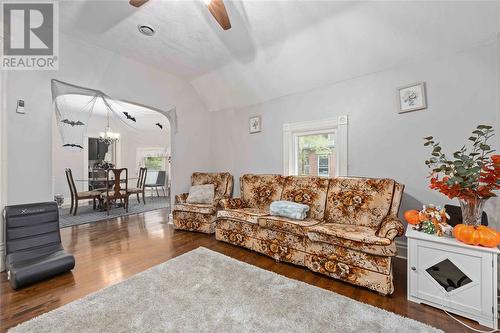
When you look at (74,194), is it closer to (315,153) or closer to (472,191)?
(315,153)

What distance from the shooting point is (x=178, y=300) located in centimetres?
178

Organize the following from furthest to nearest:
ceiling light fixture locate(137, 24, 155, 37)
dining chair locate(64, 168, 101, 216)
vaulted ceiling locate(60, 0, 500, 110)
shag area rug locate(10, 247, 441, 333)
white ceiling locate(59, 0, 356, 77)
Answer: dining chair locate(64, 168, 101, 216), ceiling light fixture locate(137, 24, 155, 37), white ceiling locate(59, 0, 356, 77), vaulted ceiling locate(60, 0, 500, 110), shag area rug locate(10, 247, 441, 333)

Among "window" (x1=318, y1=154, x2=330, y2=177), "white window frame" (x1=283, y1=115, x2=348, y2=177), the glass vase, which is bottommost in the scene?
the glass vase

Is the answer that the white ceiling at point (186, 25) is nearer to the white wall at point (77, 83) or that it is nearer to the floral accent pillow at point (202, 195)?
the white wall at point (77, 83)

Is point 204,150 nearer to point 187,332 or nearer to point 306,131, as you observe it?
point 306,131

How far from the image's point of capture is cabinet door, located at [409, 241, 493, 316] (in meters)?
1.51

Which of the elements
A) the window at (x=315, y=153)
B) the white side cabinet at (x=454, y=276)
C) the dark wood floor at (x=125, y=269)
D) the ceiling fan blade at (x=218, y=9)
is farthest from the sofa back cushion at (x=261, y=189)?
the ceiling fan blade at (x=218, y=9)

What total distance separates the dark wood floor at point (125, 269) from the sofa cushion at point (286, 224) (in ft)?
1.40

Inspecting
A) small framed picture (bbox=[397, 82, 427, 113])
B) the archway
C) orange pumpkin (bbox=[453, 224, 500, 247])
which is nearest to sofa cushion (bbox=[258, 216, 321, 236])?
orange pumpkin (bbox=[453, 224, 500, 247])

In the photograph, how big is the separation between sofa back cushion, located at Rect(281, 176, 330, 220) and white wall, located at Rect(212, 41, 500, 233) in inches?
19.8

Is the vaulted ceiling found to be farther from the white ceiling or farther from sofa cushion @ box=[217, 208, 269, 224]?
sofa cushion @ box=[217, 208, 269, 224]

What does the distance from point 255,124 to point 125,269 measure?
2974 millimetres

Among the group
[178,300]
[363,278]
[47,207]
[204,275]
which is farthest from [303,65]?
[47,207]

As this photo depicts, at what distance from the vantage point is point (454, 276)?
1616mm
